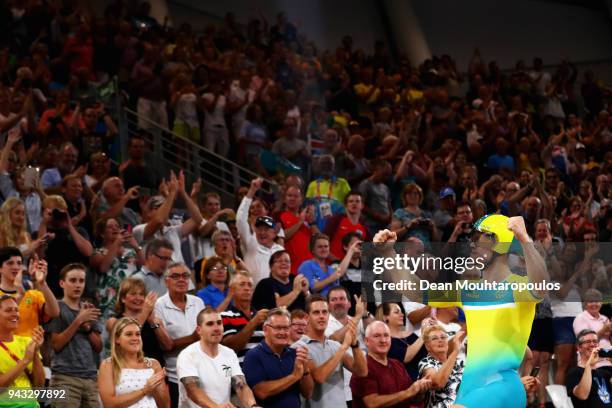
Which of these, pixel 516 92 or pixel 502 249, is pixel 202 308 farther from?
pixel 516 92

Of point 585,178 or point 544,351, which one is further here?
point 585,178

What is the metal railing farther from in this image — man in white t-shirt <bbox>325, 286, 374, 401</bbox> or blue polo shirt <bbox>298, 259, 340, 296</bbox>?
man in white t-shirt <bbox>325, 286, 374, 401</bbox>

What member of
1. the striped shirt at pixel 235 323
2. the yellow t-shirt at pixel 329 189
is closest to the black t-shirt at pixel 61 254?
the striped shirt at pixel 235 323

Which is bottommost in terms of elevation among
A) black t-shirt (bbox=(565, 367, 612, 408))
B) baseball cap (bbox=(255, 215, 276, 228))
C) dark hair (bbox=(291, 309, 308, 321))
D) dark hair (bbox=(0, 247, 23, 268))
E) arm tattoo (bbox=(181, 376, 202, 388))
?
black t-shirt (bbox=(565, 367, 612, 408))

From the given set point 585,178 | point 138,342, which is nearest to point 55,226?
point 138,342

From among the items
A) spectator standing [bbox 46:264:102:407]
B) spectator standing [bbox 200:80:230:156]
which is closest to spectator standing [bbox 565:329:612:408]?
spectator standing [bbox 46:264:102:407]

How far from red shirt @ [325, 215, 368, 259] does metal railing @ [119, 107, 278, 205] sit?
5.20 ft

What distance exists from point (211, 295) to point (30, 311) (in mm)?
1752

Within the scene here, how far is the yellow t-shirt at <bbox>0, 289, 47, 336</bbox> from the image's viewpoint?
873 cm

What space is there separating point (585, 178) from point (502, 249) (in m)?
10.4

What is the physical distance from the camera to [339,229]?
41.2ft

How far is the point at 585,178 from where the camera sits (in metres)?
17.0

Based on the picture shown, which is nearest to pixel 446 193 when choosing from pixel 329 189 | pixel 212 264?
pixel 329 189

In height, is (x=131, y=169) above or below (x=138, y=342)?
above
